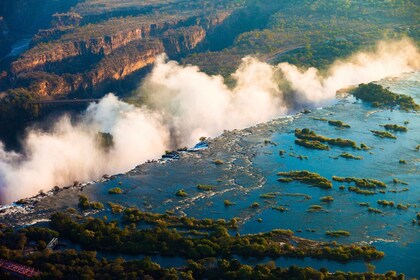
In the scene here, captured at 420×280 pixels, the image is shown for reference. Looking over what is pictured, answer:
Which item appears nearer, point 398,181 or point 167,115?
point 398,181

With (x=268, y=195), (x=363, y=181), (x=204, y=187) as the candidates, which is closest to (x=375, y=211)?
(x=363, y=181)

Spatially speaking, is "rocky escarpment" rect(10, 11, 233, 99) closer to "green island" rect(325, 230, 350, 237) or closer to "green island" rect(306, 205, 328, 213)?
"green island" rect(306, 205, 328, 213)

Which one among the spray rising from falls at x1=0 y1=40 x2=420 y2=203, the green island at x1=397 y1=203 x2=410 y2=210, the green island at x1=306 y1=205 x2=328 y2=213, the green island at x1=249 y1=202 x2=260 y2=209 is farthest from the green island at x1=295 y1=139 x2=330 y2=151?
the green island at x1=249 y1=202 x2=260 y2=209

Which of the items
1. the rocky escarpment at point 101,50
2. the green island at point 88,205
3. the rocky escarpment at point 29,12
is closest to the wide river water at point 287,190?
the green island at point 88,205

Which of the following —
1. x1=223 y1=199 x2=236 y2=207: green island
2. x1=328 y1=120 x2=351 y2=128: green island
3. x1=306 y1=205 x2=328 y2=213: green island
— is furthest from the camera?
x1=328 y1=120 x2=351 y2=128: green island

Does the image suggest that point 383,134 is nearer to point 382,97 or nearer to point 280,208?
point 382,97

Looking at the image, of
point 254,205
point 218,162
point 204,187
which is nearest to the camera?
point 254,205
